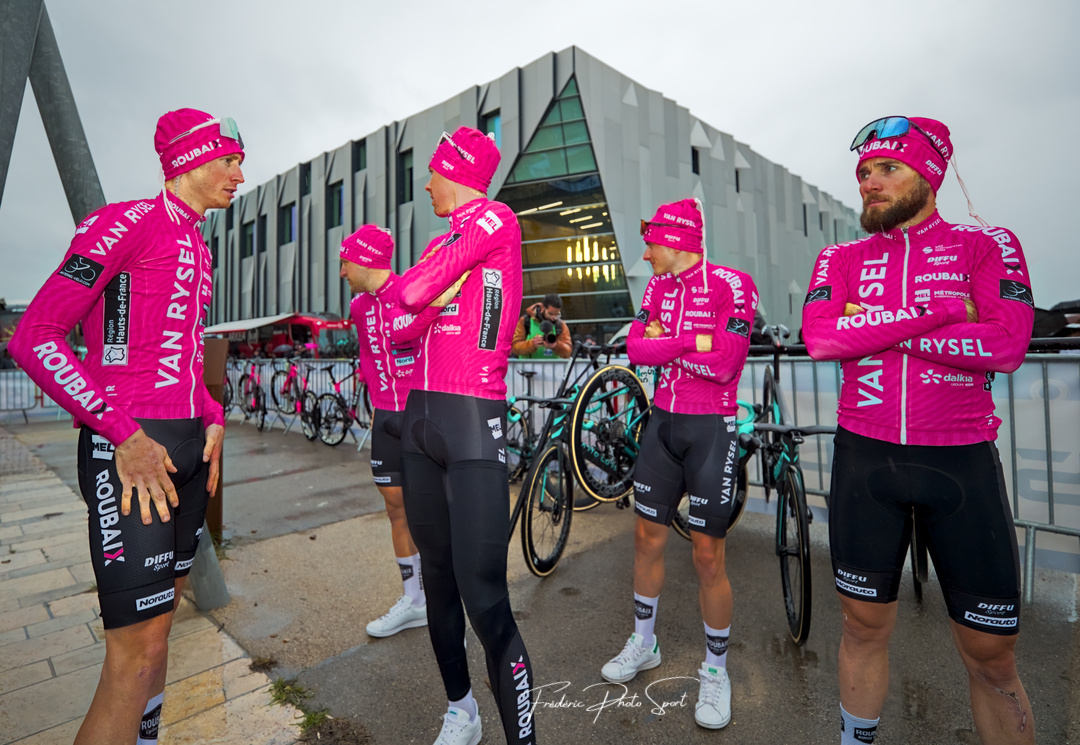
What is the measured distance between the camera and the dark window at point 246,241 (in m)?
42.6

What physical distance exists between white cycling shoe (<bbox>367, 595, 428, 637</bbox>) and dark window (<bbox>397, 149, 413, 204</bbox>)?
28.6 m

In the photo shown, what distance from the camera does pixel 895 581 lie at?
1.89 metres

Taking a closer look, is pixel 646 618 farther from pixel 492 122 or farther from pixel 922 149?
pixel 492 122

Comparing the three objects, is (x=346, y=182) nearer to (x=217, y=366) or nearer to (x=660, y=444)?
(x=217, y=366)

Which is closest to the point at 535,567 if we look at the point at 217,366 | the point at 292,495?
the point at 217,366

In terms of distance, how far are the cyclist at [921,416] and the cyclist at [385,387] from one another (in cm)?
223

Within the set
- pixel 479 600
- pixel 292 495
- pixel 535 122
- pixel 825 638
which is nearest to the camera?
pixel 479 600

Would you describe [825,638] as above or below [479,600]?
below

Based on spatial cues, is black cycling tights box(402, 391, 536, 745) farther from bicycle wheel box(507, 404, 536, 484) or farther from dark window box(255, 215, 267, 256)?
dark window box(255, 215, 267, 256)

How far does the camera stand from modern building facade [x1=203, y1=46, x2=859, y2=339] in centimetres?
2297

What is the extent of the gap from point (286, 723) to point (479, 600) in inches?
50.7

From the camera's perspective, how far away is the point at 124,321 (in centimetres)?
170

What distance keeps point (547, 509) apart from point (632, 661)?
4.65 ft

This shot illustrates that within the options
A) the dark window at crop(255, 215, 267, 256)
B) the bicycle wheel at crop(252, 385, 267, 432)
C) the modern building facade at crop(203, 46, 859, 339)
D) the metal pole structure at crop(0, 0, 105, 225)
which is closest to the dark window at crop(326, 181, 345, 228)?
the modern building facade at crop(203, 46, 859, 339)
